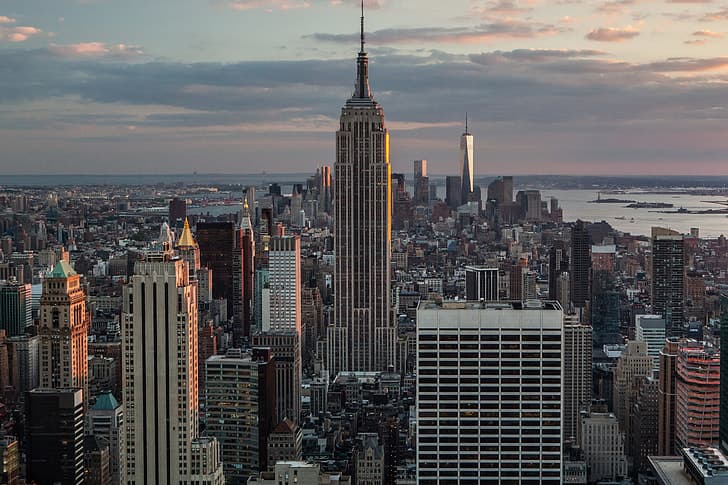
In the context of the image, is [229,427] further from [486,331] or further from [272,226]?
[272,226]

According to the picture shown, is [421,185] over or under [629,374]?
over

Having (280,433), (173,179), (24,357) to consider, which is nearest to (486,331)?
(280,433)

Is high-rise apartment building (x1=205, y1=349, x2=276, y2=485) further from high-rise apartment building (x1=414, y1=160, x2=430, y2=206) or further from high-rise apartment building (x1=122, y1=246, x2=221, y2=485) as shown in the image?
high-rise apartment building (x1=414, y1=160, x2=430, y2=206)

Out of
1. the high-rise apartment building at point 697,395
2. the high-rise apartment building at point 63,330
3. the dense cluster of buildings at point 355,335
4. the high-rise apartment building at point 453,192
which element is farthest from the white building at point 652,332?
the high-rise apartment building at point 63,330

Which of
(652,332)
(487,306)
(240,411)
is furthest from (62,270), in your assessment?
(652,332)

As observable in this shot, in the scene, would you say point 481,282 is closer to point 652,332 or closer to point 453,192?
point 453,192

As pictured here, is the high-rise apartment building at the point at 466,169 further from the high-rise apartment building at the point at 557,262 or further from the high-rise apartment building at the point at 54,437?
the high-rise apartment building at the point at 54,437
